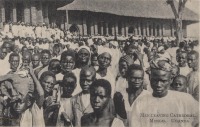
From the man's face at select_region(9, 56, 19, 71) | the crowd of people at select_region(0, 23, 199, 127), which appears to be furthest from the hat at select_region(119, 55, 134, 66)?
the man's face at select_region(9, 56, 19, 71)

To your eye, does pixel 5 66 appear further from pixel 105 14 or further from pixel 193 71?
pixel 193 71

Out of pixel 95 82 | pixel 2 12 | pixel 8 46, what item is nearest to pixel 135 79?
pixel 95 82

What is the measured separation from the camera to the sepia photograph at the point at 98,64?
7.67 feet

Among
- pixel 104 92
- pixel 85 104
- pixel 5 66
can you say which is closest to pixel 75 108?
pixel 85 104

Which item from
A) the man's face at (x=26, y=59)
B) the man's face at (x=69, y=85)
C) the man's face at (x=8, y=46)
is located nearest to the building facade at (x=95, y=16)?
the man's face at (x=8, y=46)

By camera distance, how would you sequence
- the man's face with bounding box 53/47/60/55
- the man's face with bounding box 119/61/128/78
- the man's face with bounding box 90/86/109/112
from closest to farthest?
the man's face with bounding box 90/86/109/112 → the man's face with bounding box 119/61/128/78 → the man's face with bounding box 53/47/60/55

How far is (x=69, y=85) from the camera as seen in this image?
2.33 m

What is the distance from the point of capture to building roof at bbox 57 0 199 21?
253cm

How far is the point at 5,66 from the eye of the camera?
7.98 ft

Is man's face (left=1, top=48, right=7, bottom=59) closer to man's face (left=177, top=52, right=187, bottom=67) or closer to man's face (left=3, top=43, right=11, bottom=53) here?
man's face (left=3, top=43, right=11, bottom=53)

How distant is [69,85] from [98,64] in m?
0.19

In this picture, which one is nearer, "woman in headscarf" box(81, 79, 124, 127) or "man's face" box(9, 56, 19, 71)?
"woman in headscarf" box(81, 79, 124, 127)

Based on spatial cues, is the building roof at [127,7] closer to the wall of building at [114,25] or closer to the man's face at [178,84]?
the wall of building at [114,25]

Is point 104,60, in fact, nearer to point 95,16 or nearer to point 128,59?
point 128,59
